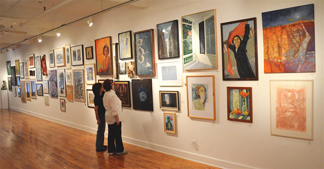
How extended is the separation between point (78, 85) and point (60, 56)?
1752 millimetres

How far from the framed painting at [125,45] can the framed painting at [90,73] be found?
1.64m

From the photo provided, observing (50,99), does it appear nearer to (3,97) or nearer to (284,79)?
(3,97)

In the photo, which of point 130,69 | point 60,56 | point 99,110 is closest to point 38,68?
point 60,56

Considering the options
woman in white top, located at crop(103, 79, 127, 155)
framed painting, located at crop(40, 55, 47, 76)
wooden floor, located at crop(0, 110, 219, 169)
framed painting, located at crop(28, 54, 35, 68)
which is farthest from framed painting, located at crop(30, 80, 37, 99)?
woman in white top, located at crop(103, 79, 127, 155)

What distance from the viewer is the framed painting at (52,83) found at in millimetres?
11133

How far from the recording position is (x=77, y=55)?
9.34m

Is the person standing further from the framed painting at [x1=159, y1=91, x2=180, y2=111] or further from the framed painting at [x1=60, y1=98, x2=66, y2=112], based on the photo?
the framed painting at [x1=60, y1=98, x2=66, y2=112]

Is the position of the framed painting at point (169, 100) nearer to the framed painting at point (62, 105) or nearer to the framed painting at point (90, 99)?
the framed painting at point (90, 99)

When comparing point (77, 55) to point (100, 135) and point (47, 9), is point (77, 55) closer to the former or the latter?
point (47, 9)

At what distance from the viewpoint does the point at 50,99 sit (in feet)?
38.8

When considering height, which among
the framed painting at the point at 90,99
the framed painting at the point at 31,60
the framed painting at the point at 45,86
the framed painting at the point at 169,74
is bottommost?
the framed painting at the point at 90,99

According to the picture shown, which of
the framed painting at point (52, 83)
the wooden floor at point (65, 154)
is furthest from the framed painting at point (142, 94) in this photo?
the framed painting at point (52, 83)

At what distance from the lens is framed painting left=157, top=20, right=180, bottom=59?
585 cm

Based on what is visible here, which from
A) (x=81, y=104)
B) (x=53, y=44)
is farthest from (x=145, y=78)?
(x=53, y=44)
